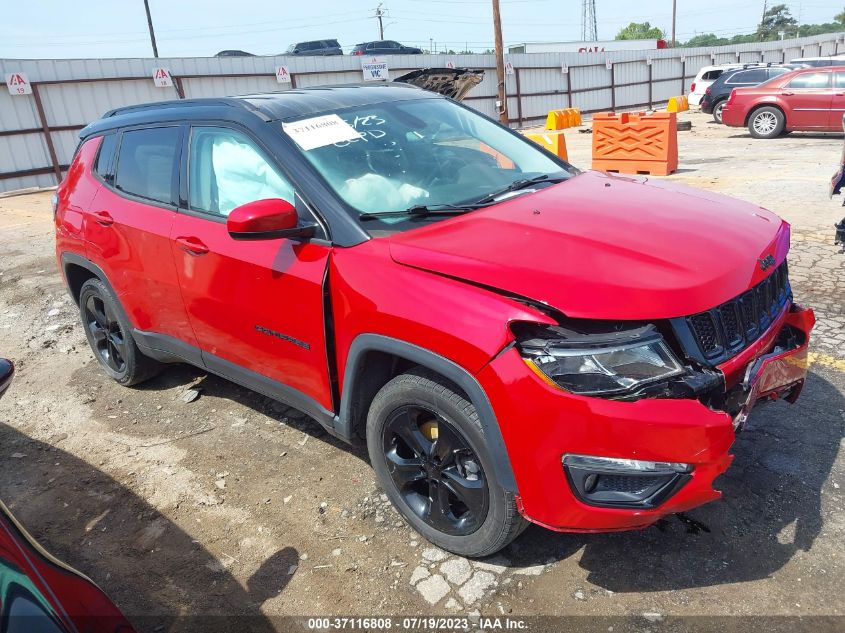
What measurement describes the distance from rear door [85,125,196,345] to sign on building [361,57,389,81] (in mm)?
18211

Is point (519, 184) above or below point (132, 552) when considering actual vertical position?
above

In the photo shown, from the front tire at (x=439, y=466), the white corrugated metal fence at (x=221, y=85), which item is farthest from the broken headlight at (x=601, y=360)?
the white corrugated metal fence at (x=221, y=85)

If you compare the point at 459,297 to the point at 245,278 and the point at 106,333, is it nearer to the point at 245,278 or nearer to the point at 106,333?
the point at 245,278

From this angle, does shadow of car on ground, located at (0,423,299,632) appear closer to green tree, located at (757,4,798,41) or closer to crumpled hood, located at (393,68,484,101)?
crumpled hood, located at (393,68,484,101)

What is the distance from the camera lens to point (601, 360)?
209 cm

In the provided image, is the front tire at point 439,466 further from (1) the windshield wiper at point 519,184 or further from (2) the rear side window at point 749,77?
(2) the rear side window at point 749,77

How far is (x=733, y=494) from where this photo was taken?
286 cm

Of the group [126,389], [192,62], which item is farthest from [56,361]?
[192,62]

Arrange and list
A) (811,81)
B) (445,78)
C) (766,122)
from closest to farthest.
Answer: (445,78) → (811,81) → (766,122)

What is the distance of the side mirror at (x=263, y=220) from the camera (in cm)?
260

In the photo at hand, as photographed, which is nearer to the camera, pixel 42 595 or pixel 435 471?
pixel 42 595

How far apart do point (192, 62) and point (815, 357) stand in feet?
58.3

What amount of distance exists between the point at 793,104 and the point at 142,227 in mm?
15594

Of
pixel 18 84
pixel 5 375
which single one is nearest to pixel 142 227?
pixel 5 375
